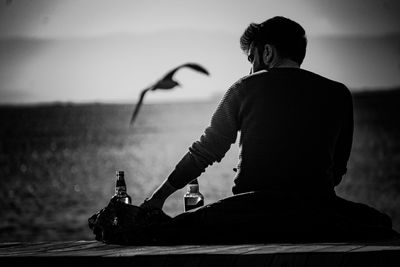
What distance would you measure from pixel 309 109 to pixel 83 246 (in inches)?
47.8

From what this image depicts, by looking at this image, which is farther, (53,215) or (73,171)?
(73,171)

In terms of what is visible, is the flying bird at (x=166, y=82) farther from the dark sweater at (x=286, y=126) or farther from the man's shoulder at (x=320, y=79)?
the man's shoulder at (x=320, y=79)

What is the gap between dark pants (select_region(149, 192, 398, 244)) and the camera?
12.9 ft

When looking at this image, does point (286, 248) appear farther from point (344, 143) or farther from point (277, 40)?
point (277, 40)

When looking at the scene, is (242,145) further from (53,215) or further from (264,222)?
(53,215)

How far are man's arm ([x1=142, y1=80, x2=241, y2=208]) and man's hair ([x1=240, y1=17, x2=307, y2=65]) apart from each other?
0.37m

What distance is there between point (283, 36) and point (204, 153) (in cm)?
69

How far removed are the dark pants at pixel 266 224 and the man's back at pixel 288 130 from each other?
129mm

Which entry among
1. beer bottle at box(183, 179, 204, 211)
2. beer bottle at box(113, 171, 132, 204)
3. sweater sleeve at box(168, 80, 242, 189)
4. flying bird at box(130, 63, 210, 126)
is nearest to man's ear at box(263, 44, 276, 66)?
sweater sleeve at box(168, 80, 242, 189)

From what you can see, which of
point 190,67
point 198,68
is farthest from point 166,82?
point 198,68

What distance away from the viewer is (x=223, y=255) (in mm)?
3236

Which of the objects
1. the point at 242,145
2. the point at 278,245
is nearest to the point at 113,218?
the point at 242,145

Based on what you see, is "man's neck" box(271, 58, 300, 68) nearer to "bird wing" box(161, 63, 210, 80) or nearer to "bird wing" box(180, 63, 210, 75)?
"bird wing" box(161, 63, 210, 80)

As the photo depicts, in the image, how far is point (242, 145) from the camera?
4.18 m
